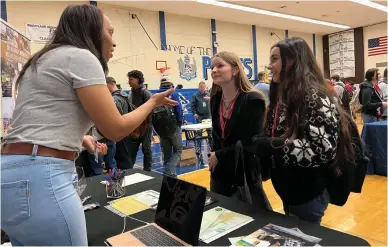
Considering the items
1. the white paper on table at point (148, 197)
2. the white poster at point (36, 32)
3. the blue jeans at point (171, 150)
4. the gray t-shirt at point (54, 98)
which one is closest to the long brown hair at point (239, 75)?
the white paper on table at point (148, 197)

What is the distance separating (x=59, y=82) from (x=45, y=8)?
24.7 feet

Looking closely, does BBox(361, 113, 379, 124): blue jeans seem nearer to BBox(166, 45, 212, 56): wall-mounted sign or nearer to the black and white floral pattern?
the black and white floral pattern

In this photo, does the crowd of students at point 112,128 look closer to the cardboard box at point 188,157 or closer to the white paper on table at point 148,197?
the white paper on table at point 148,197

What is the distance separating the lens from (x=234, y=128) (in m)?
1.77

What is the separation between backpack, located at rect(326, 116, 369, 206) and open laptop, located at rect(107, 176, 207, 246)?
0.69 meters

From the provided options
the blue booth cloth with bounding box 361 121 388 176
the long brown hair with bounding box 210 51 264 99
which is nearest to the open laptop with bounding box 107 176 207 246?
the long brown hair with bounding box 210 51 264 99

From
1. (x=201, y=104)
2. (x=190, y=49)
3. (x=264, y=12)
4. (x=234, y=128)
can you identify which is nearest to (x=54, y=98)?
(x=234, y=128)

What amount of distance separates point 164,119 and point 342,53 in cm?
1263

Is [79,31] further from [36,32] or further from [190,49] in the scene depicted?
[190,49]

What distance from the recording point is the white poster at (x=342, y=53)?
13516 millimetres

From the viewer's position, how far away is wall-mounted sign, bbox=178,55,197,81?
32.0ft

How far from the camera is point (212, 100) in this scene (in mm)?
2039

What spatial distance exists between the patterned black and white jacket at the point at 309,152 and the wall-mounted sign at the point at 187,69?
28.0ft

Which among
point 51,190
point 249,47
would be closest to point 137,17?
point 249,47
